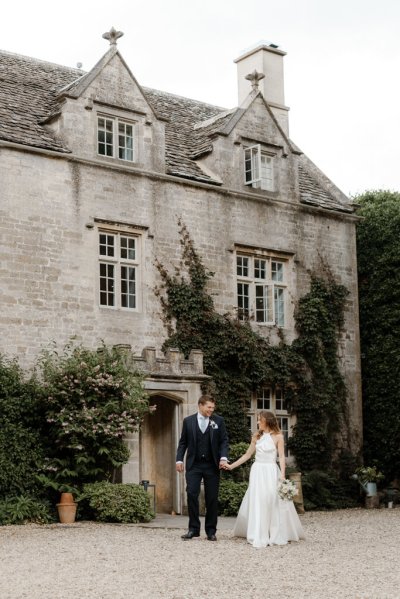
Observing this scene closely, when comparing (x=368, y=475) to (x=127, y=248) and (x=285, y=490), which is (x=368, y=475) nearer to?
(x=127, y=248)

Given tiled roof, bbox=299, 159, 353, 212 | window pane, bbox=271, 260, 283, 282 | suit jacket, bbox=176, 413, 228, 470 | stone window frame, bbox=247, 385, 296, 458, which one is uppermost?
tiled roof, bbox=299, 159, 353, 212

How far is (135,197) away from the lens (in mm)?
19594

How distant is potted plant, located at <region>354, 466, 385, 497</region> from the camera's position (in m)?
21.7

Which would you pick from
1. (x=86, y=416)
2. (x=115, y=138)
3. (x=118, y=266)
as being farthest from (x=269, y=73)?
(x=86, y=416)

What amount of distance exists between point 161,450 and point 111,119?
6.90 m

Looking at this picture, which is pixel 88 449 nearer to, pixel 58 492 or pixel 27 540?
pixel 58 492

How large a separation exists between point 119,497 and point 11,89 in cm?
957

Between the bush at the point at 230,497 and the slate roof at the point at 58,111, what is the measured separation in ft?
22.4

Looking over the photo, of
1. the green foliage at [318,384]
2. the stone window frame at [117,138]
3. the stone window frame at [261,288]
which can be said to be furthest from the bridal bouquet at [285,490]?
the stone window frame at [117,138]

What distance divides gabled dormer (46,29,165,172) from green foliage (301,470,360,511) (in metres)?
7.50

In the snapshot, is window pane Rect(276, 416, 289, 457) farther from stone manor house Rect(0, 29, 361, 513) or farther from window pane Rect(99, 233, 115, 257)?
window pane Rect(99, 233, 115, 257)

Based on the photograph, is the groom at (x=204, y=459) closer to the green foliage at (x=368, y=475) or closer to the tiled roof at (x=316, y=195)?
the green foliage at (x=368, y=475)

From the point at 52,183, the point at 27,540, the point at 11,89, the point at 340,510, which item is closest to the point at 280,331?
the point at 340,510

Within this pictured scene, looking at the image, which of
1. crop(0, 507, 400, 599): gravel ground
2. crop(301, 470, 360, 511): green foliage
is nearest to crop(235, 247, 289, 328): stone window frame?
crop(301, 470, 360, 511): green foliage
